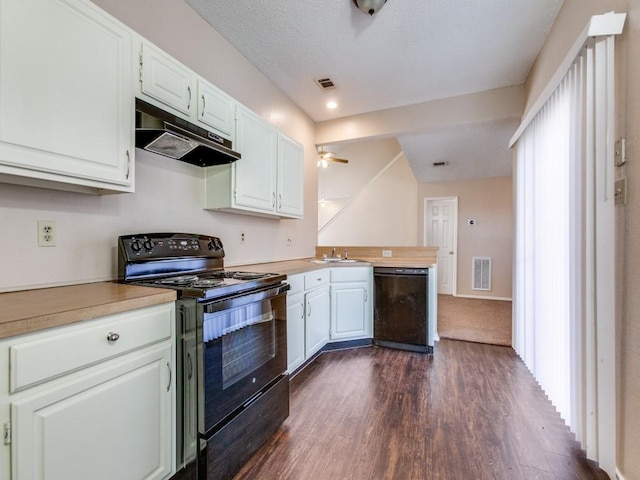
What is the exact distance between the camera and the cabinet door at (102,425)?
858mm

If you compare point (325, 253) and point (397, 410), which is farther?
point (325, 253)

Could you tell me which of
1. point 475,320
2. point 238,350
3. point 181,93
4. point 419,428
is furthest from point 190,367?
point 475,320

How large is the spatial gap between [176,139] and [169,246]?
63 cm

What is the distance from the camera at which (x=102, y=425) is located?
103cm

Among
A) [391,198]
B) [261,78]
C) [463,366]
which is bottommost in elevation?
[463,366]

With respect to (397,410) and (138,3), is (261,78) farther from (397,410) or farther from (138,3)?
(397,410)

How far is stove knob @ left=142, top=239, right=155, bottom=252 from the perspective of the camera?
65.1 inches

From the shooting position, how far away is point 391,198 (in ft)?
21.0

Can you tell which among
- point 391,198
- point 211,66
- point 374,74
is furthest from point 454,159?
point 211,66

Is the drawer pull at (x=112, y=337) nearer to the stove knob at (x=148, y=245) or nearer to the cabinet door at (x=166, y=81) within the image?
the stove knob at (x=148, y=245)

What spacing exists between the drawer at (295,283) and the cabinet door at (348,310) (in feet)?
2.01

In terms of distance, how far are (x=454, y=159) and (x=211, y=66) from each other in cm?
377

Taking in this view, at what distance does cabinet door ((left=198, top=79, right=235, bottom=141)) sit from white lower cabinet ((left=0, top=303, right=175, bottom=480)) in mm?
1277

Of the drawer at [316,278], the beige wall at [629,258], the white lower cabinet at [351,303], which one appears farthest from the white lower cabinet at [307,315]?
the beige wall at [629,258]
